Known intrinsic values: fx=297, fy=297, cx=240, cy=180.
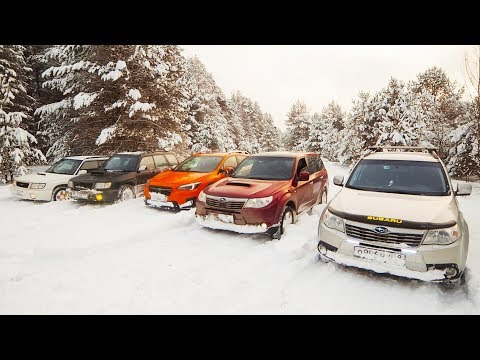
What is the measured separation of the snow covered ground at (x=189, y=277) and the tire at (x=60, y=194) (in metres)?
2.92

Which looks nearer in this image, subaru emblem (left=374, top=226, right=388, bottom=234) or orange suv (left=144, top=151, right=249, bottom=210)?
subaru emblem (left=374, top=226, right=388, bottom=234)

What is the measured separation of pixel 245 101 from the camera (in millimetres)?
62406

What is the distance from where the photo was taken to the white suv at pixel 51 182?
959cm

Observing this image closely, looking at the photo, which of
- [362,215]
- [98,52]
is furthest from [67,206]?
[98,52]

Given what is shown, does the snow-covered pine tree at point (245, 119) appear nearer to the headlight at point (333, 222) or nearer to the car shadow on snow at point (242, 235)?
the car shadow on snow at point (242, 235)

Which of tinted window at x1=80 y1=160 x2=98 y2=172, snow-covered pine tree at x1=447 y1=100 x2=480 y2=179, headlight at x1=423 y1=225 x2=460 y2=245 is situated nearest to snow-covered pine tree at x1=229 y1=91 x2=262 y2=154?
snow-covered pine tree at x1=447 y1=100 x2=480 y2=179

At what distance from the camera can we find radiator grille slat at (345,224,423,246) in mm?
3830

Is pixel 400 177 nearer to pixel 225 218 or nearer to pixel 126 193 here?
pixel 225 218

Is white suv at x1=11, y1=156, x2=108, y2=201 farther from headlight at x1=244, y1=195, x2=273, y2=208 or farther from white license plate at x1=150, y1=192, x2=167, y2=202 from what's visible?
headlight at x1=244, y1=195, x2=273, y2=208

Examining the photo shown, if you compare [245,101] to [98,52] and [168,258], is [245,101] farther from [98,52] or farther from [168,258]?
[168,258]

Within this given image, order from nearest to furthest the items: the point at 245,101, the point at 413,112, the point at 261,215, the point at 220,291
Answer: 1. the point at 220,291
2. the point at 261,215
3. the point at 413,112
4. the point at 245,101

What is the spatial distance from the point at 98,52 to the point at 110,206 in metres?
10.6

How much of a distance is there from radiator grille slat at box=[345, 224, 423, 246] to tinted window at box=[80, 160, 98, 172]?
9.60m

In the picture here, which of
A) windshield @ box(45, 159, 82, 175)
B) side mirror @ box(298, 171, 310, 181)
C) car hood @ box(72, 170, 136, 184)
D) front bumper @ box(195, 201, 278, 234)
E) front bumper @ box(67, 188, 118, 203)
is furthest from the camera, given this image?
windshield @ box(45, 159, 82, 175)
